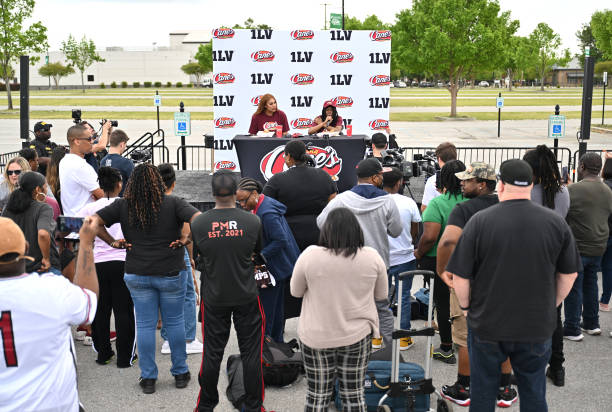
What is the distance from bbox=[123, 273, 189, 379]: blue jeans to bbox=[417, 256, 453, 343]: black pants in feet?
7.32

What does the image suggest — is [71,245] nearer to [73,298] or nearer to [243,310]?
[243,310]

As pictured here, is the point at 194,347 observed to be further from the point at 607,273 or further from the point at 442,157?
the point at 607,273

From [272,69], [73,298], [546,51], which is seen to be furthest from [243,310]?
[546,51]

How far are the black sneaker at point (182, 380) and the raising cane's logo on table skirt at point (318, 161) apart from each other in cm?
495

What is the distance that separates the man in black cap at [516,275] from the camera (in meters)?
3.53

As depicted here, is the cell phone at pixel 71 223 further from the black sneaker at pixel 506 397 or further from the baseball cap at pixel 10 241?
the black sneaker at pixel 506 397

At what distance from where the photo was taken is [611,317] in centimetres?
671

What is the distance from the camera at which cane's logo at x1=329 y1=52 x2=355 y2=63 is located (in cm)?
1359

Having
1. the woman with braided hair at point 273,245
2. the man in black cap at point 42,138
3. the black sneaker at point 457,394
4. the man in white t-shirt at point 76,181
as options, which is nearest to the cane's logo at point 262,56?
the man in black cap at point 42,138

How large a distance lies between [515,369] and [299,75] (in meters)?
10.7

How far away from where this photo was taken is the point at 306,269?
3633mm

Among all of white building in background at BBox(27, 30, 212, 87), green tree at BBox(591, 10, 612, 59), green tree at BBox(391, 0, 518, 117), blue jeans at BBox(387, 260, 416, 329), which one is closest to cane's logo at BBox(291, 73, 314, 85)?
blue jeans at BBox(387, 260, 416, 329)

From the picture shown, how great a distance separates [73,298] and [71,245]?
3.74 meters

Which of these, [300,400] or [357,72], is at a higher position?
[357,72]
